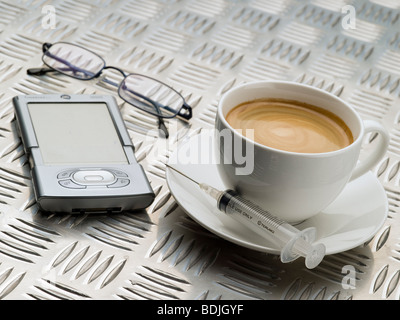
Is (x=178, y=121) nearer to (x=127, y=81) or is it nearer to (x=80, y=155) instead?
(x=127, y=81)

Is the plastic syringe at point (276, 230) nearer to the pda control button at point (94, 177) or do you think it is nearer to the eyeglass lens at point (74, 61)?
the pda control button at point (94, 177)

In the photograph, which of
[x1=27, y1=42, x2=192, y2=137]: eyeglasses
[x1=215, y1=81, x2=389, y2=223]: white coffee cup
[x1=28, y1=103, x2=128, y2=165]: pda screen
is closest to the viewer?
[x1=215, y1=81, x2=389, y2=223]: white coffee cup

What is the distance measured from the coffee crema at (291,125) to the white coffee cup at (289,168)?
0.04 feet

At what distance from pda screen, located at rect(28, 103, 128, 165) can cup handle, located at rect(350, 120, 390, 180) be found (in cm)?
32

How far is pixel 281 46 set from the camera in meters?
1.30

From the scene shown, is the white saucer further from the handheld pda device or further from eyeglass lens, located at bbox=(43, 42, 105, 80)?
eyeglass lens, located at bbox=(43, 42, 105, 80)

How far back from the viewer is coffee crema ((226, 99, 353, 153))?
0.79 m

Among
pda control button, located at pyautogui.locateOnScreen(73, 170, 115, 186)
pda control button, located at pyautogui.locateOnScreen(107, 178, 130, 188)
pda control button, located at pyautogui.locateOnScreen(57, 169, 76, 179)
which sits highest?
pda control button, located at pyautogui.locateOnScreen(57, 169, 76, 179)

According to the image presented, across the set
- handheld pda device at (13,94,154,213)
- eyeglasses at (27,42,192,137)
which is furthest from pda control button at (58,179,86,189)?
eyeglasses at (27,42,192,137)

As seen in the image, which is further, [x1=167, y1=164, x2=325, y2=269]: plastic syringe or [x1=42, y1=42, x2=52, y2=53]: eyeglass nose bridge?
[x1=42, y1=42, x2=52, y2=53]: eyeglass nose bridge

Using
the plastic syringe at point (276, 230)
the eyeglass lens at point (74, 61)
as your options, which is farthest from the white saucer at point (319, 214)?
the eyeglass lens at point (74, 61)

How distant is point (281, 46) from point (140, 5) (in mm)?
326
